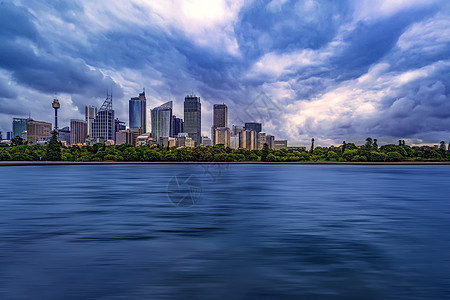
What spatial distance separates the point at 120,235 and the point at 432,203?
30225 mm

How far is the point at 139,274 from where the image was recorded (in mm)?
9328

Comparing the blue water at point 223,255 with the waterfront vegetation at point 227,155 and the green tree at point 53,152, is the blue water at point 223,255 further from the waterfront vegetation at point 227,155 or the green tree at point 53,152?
the green tree at point 53,152

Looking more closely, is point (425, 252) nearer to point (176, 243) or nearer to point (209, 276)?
point (209, 276)

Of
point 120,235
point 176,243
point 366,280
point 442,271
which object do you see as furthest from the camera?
point 120,235

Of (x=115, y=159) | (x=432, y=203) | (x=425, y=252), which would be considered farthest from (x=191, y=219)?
(x=115, y=159)

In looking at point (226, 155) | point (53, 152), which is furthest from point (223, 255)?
point (53, 152)

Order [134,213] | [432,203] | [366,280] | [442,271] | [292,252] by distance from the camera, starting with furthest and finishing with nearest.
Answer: [432,203] → [134,213] → [292,252] → [442,271] → [366,280]

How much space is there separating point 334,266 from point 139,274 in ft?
24.2

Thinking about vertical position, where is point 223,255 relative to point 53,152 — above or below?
below

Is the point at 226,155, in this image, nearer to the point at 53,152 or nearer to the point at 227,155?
the point at 227,155

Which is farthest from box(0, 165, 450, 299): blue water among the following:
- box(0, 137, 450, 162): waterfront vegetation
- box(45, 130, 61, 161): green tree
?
box(45, 130, 61, 161): green tree

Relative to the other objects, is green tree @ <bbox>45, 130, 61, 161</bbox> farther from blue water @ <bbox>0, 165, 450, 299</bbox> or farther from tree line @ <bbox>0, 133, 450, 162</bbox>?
blue water @ <bbox>0, 165, 450, 299</bbox>

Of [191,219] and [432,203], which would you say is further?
[432,203]

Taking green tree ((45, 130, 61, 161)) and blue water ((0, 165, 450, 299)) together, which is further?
green tree ((45, 130, 61, 161))
